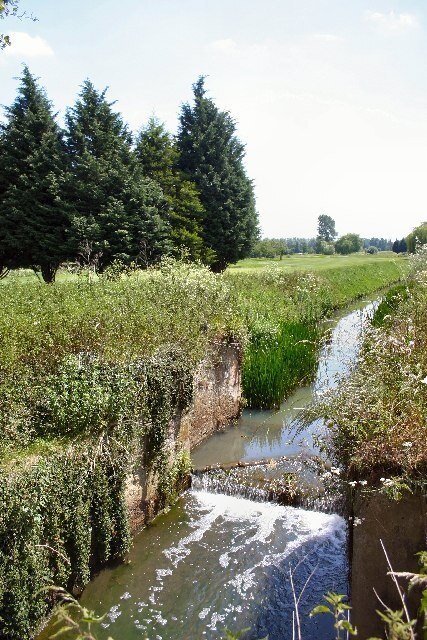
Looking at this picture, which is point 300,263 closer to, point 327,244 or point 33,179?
point 33,179

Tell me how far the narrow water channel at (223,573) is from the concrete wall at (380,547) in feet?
1.88

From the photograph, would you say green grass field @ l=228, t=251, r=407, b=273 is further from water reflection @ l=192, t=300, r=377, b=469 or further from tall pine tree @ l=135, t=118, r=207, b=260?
water reflection @ l=192, t=300, r=377, b=469

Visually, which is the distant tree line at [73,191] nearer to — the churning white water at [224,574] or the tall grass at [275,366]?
the tall grass at [275,366]

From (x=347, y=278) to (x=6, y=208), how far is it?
21.2m

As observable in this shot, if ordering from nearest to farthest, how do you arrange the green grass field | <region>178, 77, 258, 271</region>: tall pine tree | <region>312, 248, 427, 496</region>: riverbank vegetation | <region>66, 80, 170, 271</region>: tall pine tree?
<region>312, 248, 427, 496</region>: riverbank vegetation, <region>66, 80, 170, 271</region>: tall pine tree, <region>178, 77, 258, 271</region>: tall pine tree, the green grass field

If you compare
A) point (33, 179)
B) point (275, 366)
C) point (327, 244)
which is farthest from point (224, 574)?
point (327, 244)

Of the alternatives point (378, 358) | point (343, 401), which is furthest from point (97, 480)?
point (378, 358)

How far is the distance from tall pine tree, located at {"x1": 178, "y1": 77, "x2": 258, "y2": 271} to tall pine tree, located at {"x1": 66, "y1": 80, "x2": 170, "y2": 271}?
6190 millimetres

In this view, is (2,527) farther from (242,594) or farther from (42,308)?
(42,308)

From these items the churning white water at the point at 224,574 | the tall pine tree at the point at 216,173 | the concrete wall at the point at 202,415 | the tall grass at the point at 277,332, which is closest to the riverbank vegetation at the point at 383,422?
the churning white water at the point at 224,574

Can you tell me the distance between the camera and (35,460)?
216 inches

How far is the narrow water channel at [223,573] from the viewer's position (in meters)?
5.85

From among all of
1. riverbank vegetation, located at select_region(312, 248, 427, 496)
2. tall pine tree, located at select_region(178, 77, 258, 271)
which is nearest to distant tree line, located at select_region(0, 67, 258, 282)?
tall pine tree, located at select_region(178, 77, 258, 271)

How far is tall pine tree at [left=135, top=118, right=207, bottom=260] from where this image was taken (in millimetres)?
26328
